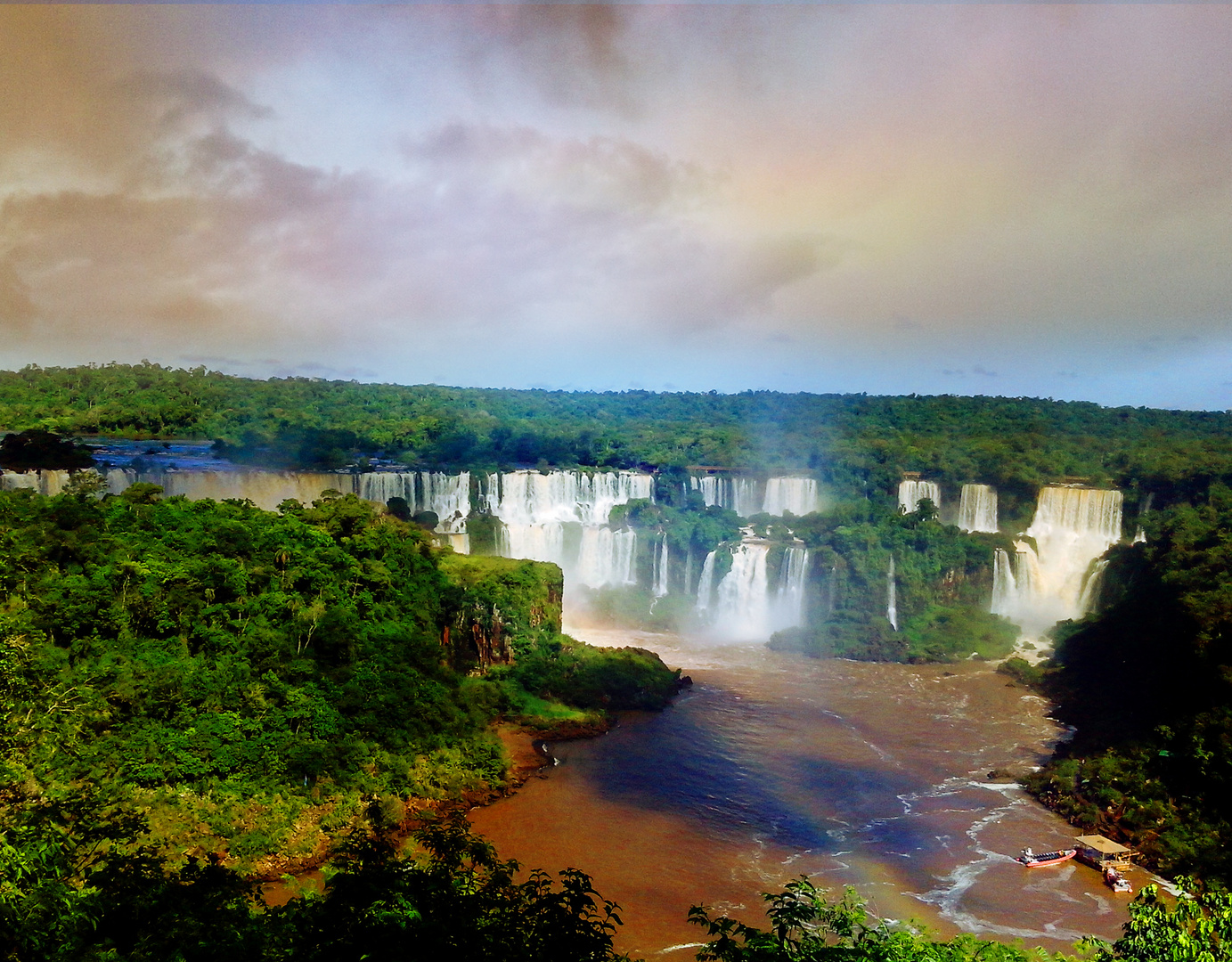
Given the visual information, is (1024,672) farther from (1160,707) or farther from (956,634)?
(1160,707)

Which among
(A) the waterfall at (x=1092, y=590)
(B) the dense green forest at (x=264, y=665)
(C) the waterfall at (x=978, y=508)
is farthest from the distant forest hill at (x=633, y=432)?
(B) the dense green forest at (x=264, y=665)

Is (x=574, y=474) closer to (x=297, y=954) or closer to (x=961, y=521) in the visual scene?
(x=961, y=521)

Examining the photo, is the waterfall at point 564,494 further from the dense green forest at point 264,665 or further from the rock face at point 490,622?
the dense green forest at point 264,665

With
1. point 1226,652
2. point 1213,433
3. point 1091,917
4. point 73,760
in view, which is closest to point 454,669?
point 73,760

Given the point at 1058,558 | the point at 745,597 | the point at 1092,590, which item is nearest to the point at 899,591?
the point at 745,597

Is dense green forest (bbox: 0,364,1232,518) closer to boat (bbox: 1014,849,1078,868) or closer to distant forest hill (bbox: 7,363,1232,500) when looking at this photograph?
distant forest hill (bbox: 7,363,1232,500)
